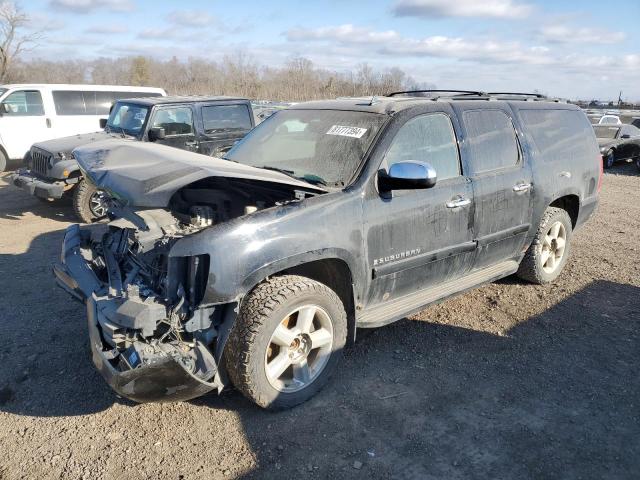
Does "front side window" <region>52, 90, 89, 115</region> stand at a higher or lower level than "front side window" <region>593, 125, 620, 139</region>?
higher

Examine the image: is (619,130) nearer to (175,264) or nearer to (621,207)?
(621,207)

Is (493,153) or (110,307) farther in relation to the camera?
(493,153)

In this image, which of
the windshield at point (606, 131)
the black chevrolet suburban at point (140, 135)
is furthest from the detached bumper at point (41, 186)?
the windshield at point (606, 131)

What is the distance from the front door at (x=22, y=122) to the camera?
11.5m

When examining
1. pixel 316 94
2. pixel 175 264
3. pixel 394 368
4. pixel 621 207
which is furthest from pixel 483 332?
pixel 316 94

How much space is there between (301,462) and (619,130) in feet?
53.8

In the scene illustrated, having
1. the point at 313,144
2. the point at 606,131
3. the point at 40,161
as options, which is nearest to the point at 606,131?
the point at 606,131

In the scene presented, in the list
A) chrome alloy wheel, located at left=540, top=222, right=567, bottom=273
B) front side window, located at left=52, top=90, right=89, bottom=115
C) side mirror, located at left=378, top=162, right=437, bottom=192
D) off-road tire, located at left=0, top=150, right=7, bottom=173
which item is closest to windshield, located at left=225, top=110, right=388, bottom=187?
side mirror, located at left=378, top=162, right=437, bottom=192

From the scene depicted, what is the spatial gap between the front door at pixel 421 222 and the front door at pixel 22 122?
36.2ft

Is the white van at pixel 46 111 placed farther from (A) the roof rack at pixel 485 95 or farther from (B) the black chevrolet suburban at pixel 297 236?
(B) the black chevrolet suburban at pixel 297 236

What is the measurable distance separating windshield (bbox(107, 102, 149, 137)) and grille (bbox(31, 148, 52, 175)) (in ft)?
3.94

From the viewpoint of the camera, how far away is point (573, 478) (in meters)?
2.72

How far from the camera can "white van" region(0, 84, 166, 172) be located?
11609 mm

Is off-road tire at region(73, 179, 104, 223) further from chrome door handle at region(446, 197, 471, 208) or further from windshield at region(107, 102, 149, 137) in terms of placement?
chrome door handle at region(446, 197, 471, 208)
